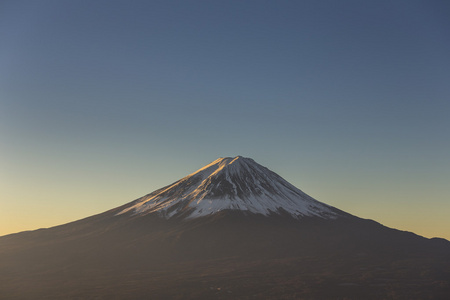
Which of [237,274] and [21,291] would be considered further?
[237,274]

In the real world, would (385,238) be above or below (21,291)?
above

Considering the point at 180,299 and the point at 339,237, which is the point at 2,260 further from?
the point at 339,237

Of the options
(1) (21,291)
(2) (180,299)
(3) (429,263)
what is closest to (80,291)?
(1) (21,291)
